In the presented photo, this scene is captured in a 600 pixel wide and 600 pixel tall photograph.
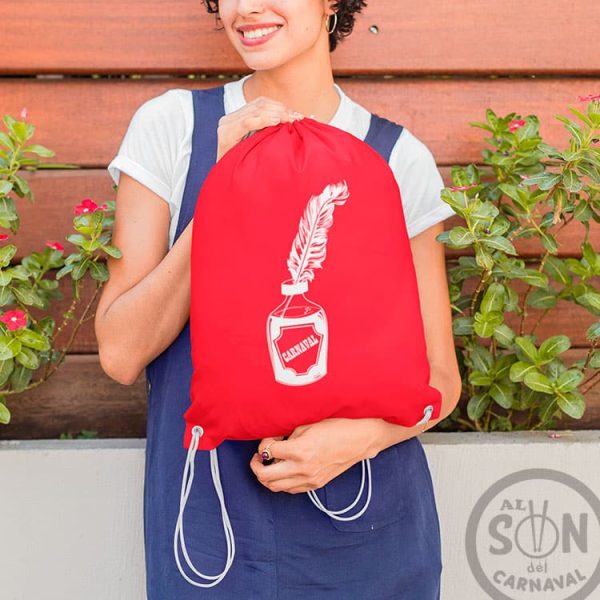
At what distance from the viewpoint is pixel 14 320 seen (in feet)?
4.53

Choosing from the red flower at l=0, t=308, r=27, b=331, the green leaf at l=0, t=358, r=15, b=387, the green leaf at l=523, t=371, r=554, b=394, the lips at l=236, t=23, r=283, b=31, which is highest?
the lips at l=236, t=23, r=283, b=31

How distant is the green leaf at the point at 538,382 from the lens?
1.49m

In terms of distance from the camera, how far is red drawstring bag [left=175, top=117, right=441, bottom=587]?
1046mm

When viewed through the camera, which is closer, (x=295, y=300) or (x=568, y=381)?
(x=295, y=300)

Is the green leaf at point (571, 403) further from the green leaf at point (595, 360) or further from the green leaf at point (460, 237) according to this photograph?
the green leaf at point (460, 237)

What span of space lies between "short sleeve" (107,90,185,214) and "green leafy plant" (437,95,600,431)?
17.0 inches

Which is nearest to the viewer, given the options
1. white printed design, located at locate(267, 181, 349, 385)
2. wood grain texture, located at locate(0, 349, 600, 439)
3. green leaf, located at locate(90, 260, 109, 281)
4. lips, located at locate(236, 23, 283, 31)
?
white printed design, located at locate(267, 181, 349, 385)

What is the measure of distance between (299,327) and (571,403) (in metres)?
0.67

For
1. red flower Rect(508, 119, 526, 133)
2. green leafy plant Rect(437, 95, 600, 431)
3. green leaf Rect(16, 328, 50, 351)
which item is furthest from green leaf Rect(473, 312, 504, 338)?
green leaf Rect(16, 328, 50, 351)

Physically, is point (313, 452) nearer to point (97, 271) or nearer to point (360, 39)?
point (97, 271)

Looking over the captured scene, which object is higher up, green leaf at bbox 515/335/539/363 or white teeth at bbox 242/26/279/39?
white teeth at bbox 242/26/279/39

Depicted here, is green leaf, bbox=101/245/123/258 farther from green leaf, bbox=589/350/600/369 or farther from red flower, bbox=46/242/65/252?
green leaf, bbox=589/350/600/369

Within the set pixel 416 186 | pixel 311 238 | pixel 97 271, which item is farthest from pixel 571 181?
pixel 97 271

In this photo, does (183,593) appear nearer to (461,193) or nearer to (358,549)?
(358,549)
